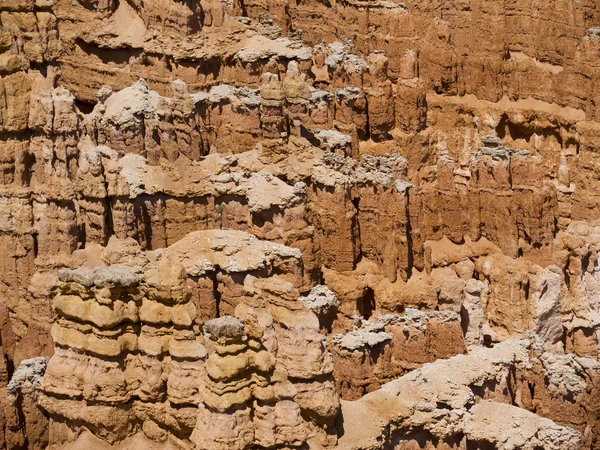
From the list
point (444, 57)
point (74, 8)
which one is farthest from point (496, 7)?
point (74, 8)

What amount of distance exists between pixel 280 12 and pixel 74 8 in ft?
30.3

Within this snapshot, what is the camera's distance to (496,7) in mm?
51312

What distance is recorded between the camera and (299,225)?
36.9m

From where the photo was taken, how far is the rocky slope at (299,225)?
83.8 feet

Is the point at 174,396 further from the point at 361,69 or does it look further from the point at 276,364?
the point at 361,69

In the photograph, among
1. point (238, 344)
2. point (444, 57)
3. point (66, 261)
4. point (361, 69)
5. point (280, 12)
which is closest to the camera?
point (238, 344)

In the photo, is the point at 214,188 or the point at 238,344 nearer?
the point at 238,344

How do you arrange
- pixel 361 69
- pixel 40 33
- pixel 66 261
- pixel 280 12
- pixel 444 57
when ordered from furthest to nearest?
pixel 280 12, pixel 444 57, pixel 361 69, pixel 40 33, pixel 66 261

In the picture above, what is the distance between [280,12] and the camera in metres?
52.3

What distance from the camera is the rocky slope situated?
25531 mm

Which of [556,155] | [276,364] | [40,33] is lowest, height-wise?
[556,155]

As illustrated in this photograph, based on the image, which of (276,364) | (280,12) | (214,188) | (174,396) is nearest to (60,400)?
(174,396)

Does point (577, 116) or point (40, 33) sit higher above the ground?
point (40, 33)

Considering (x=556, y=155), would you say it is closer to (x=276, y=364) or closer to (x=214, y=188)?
(x=214, y=188)
